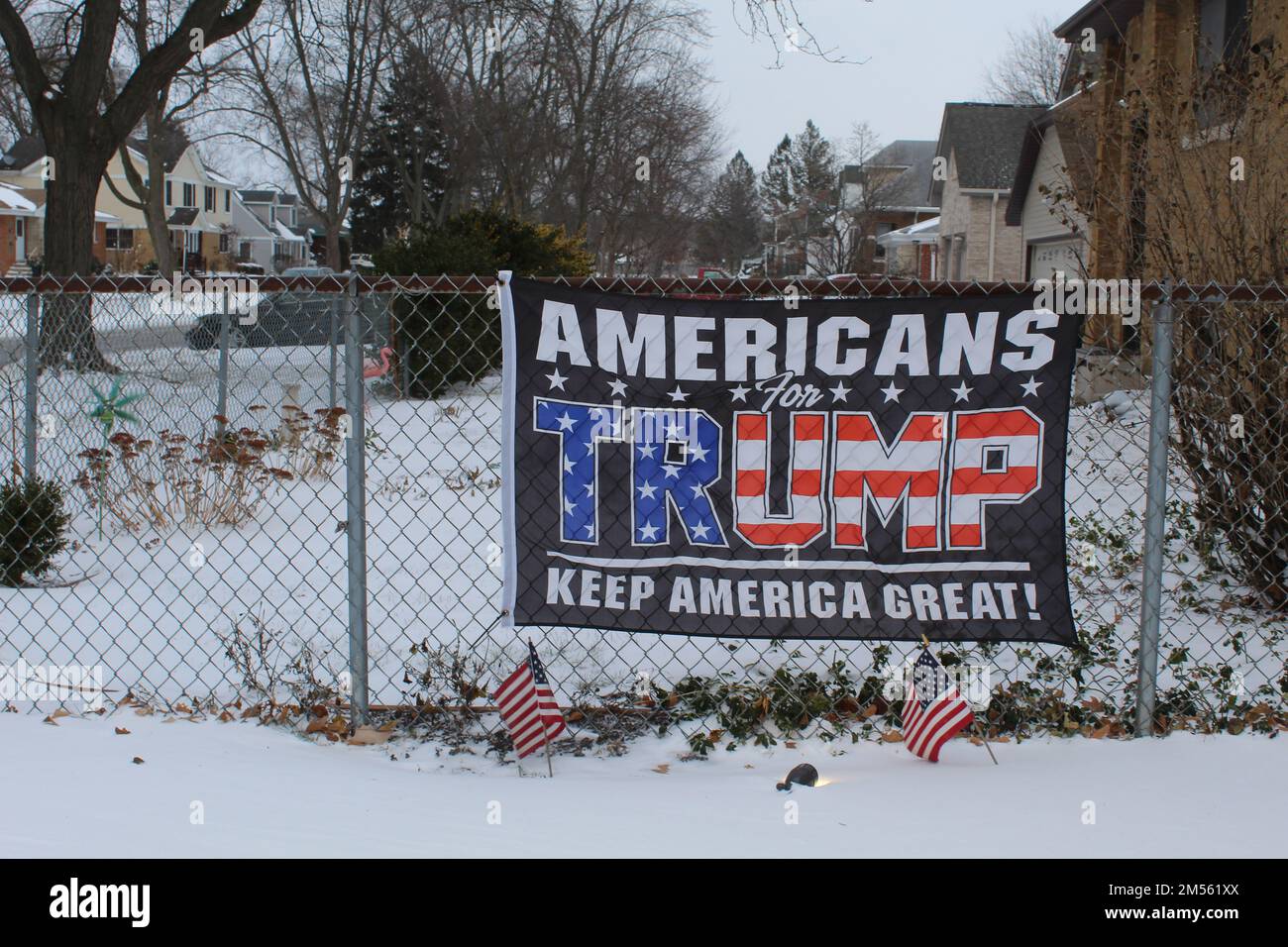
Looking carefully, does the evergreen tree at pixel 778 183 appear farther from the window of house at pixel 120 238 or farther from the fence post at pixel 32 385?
the fence post at pixel 32 385

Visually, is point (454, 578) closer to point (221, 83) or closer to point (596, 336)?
point (596, 336)

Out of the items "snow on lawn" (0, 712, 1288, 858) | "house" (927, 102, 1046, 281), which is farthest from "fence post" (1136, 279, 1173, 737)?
"house" (927, 102, 1046, 281)

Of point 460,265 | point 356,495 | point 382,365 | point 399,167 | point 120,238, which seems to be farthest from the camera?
point 120,238

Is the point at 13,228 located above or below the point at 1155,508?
Result: above

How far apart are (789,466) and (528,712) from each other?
45.5 inches

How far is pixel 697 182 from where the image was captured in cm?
4297

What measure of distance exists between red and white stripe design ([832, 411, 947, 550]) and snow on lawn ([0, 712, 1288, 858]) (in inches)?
29.9

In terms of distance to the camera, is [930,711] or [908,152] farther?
[908,152]

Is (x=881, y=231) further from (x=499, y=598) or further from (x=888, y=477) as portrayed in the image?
(x=888, y=477)

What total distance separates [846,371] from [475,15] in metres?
25.7

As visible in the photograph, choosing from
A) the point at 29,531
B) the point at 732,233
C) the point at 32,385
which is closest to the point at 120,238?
the point at 732,233

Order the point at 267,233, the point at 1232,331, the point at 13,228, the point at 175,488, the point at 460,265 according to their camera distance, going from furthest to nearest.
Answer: the point at 267,233 < the point at 13,228 < the point at 460,265 < the point at 175,488 < the point at 1232,331

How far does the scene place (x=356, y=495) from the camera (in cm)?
394

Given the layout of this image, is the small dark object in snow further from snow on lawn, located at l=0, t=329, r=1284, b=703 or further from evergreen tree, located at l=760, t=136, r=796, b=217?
evergreen tree, located at l=760, t=136, r=796, b=217
